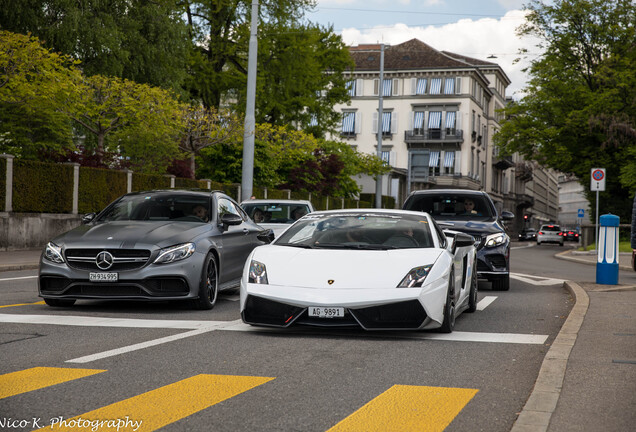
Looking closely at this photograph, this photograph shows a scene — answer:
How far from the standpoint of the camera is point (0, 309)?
10.3 metres

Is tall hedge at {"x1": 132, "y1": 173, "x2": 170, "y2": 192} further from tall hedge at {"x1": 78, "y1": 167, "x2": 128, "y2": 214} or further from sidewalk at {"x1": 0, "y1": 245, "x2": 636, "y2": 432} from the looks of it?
sidewalk at {"x1": 0, "y1": 245, "x2": 636, "y2": 432}

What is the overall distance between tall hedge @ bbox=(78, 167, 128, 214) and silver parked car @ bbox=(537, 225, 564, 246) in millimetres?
45404

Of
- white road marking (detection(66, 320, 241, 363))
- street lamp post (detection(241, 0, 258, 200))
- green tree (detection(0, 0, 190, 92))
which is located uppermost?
green tree (detection(0, 0, 190, 92))

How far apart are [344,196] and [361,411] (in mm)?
46914

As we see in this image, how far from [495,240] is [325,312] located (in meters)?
7.71

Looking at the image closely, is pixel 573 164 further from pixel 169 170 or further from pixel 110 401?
pixel 110 401

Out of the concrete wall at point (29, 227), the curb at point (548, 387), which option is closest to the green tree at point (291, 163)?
the concrete wall at point (29, 227)

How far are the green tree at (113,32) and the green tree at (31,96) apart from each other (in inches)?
173

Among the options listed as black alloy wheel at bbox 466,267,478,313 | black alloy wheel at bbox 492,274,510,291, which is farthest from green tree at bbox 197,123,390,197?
black alloy wheel at bbox 466,267,478,313

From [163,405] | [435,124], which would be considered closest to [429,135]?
[435,124]

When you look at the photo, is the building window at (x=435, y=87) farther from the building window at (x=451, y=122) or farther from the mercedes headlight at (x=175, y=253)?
the mercedes headlight at (x=175, y=253)

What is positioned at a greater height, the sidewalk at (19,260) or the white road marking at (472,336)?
the white road marking at (472,336)

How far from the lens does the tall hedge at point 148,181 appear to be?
29.0 m

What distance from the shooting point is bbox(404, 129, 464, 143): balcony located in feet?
305
